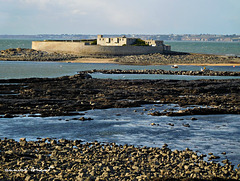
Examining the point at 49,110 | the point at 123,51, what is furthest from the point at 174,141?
the point at 123,51

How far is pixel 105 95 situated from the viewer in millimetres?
38938

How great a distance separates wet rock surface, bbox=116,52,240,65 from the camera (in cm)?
9405

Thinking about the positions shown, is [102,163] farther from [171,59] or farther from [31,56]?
[31,56]

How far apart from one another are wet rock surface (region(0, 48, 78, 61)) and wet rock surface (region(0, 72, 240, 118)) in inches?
2156

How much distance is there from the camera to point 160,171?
1742 cm

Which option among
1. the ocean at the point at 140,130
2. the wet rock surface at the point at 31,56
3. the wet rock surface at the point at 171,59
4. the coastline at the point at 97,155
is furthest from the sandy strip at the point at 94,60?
the ocean at the point at 140,130

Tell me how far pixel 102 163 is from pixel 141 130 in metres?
7.57

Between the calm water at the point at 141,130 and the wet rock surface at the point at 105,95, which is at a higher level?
the wet rock surface at the point at 105,95

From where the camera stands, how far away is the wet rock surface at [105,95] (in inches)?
1259

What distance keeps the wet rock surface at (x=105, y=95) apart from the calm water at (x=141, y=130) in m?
2.12

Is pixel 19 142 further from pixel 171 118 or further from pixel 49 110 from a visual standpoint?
pixel 171 118

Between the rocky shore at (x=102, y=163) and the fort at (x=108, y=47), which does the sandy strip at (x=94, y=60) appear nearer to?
the fort at (x=108, y=47)

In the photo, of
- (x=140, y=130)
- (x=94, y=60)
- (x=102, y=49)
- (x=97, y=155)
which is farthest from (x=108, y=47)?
(x=97, y=155)

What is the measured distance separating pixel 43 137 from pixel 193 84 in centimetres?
2709
